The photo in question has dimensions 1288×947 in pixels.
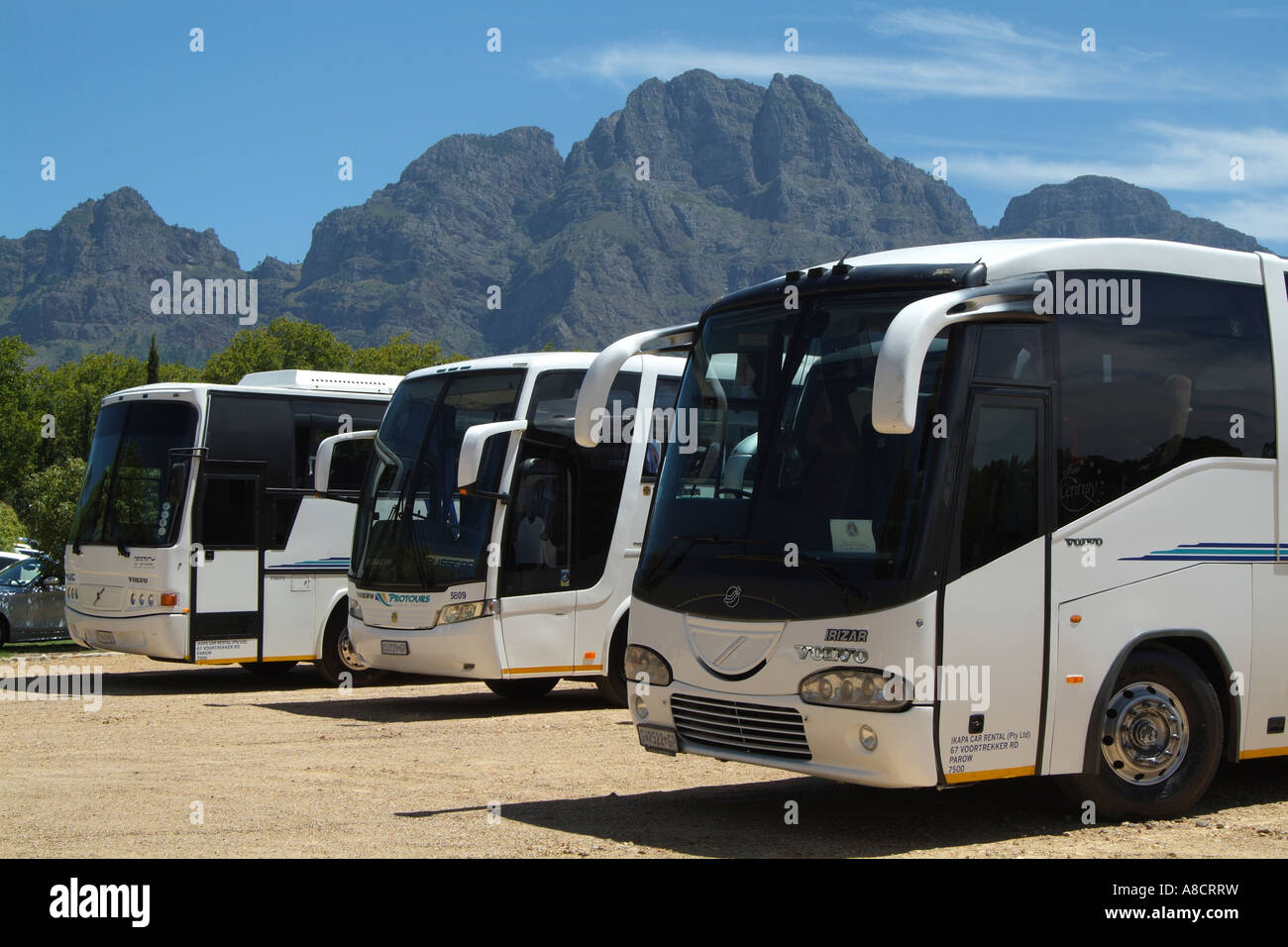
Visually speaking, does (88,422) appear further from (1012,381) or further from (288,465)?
(1012,381)

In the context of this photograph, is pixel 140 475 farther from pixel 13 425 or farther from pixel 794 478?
pixel 13 425

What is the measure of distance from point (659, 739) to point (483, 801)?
1.52m

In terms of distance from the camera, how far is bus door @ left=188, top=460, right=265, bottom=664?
17.0 m

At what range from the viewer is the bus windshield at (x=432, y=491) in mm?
14250

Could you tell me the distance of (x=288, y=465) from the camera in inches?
704

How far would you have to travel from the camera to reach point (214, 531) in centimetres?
1727

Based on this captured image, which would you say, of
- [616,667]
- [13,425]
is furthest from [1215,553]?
[13,425]

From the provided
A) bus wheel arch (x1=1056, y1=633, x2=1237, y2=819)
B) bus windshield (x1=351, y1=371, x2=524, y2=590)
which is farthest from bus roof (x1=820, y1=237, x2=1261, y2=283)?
bus windshield (x1=351, y1=371, x2=524, y2=590)

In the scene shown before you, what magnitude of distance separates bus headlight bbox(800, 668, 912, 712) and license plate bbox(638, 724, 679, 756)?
1.17m

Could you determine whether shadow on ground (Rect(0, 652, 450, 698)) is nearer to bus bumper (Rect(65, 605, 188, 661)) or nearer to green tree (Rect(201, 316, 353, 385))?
bus bumper (Rect(65, 605, 188, 661))

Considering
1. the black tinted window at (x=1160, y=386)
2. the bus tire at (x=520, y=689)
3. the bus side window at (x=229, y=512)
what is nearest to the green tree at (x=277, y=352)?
the bus side window at (x=229, y=512)

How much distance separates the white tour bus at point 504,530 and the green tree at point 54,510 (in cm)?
1638

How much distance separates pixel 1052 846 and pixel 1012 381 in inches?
102
